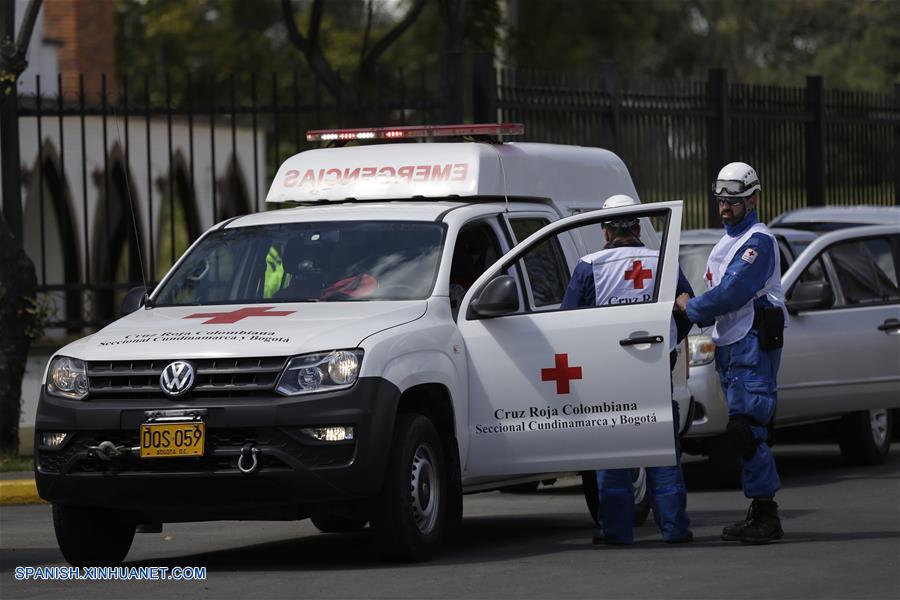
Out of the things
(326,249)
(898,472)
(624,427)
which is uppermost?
(326,249)

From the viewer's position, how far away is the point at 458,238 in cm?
938

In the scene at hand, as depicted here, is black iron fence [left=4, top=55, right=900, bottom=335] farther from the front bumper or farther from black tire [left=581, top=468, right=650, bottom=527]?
black tire [left=581, top=468, right=650, bottom=527]

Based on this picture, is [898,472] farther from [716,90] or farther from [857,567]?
[716,90]

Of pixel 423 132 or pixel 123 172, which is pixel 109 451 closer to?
pixel 423 132

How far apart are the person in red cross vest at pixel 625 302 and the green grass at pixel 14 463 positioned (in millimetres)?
5447

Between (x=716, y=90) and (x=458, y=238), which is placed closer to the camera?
(x=458, y=238)

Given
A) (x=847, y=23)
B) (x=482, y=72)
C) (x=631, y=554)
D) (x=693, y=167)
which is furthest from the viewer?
(x=847, y=23)

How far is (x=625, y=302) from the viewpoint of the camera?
8930mm

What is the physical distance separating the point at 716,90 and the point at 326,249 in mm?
10503

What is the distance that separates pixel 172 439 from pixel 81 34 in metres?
24.3

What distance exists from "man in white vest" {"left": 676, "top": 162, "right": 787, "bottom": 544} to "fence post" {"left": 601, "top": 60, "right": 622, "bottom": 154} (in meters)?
8.19

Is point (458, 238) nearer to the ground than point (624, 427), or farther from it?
farther from it

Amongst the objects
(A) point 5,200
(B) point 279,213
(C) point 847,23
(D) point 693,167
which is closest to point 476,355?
(B) point 279,213

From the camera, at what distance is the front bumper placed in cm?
799
